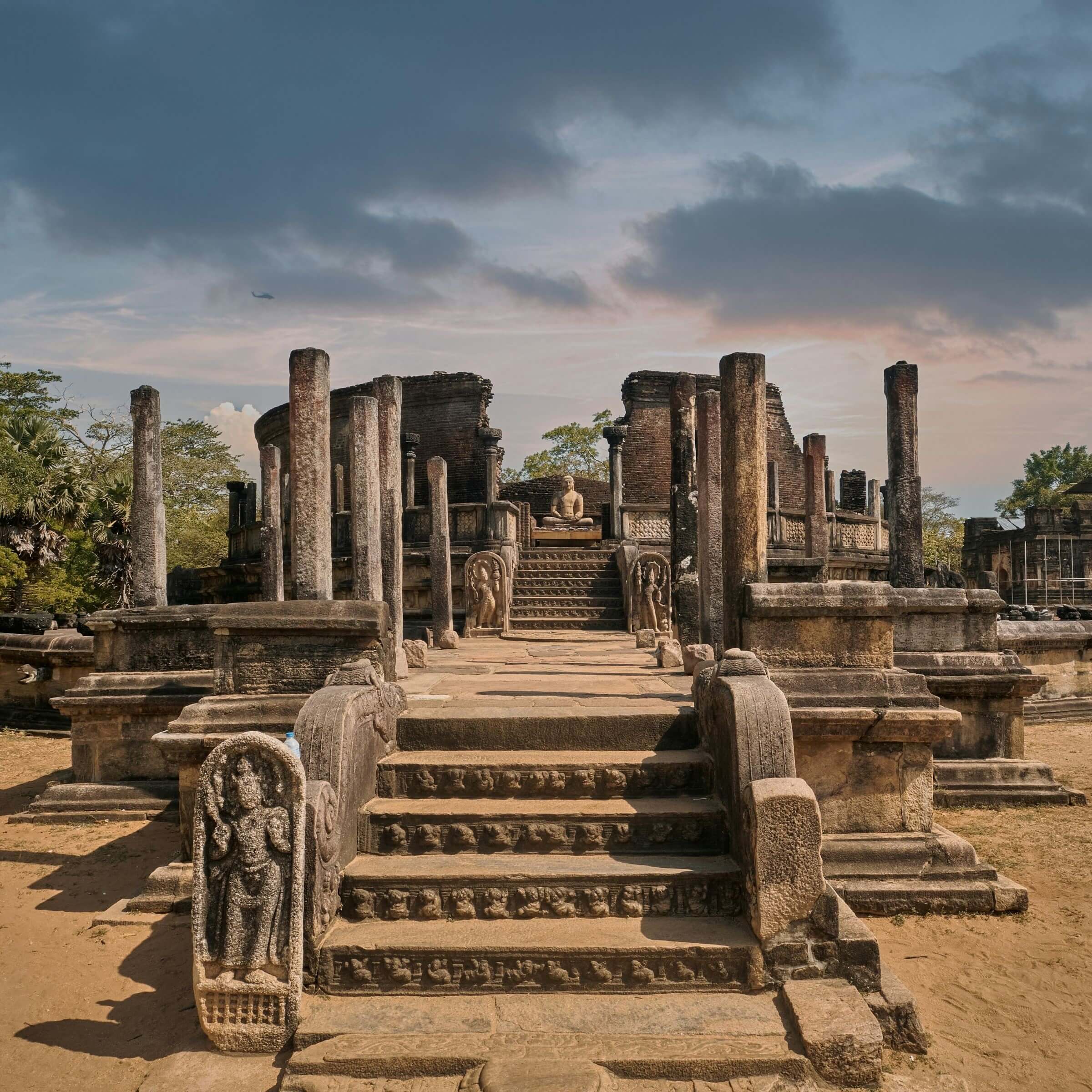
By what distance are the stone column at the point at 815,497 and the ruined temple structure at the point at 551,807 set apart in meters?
9.18

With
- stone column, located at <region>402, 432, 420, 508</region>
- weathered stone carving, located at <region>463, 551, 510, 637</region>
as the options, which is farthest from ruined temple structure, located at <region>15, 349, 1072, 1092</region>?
stone column, located at <region>402, 432, 420, 508</region>

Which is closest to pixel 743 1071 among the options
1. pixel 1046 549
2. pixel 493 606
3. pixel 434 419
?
pixel 493 606

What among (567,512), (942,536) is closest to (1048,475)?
(942,536)

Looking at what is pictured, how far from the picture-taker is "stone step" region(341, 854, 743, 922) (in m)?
4.00

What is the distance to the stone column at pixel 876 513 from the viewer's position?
23906 mm

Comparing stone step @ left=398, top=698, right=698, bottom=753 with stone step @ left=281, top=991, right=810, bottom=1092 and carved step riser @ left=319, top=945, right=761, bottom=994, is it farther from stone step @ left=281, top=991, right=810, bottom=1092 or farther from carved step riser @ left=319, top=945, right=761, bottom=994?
stone step @ left=281, top=991, right=810, bottom=1092

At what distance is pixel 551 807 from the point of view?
445 centimetres

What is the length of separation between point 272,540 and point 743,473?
966cm

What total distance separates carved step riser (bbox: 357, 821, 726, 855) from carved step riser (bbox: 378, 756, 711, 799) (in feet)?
0.89

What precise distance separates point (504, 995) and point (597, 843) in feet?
2.83

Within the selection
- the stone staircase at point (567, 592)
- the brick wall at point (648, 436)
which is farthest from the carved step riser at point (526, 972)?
the brick wall at point (648, 436)

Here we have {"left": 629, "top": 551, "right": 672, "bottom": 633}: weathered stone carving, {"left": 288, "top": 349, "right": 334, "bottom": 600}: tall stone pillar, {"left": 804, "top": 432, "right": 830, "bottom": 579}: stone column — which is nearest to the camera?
{"left": 288, "top": 349, "right": 334, "bottom": 600}: tall stone pillar

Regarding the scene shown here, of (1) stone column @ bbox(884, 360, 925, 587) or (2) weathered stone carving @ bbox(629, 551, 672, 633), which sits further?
(2) weathered stone carving @ bbox(629, 551, 672, 633)

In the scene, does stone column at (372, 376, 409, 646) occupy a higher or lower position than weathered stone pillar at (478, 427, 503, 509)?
lower
